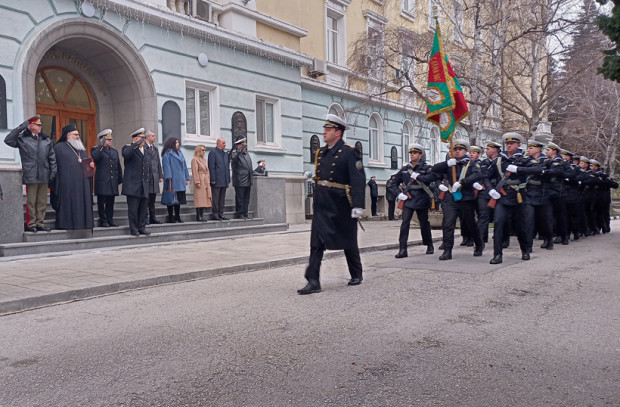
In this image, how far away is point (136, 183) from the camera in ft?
37.1

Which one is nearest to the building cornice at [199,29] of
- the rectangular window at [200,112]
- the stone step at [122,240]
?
the rectangular window at [200,112]

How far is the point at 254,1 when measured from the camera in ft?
58.6

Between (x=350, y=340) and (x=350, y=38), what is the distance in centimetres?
2047

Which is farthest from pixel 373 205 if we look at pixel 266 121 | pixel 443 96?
pixel 443 96

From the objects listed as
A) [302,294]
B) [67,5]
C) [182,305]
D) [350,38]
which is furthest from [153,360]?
[350,38]

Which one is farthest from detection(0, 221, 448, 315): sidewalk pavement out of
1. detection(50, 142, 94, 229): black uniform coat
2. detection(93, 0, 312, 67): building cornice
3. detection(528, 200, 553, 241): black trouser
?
detection(93, 0, 312, 67): building cornice

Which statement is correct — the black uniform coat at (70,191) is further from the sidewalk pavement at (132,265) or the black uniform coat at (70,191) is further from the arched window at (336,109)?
the arched window at (336,109)

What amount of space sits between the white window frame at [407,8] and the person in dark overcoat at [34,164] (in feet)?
64.3

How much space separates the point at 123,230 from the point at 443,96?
26.6 ft

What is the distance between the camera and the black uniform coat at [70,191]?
10.5 m

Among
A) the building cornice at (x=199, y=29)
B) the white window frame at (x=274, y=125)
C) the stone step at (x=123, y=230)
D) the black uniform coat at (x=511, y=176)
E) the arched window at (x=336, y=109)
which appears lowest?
the stone step at (x=123, y=230)

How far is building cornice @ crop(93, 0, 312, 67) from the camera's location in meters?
14.0

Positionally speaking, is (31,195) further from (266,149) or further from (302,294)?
(266,149)

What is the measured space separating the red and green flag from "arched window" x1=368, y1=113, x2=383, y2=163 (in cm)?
1083
